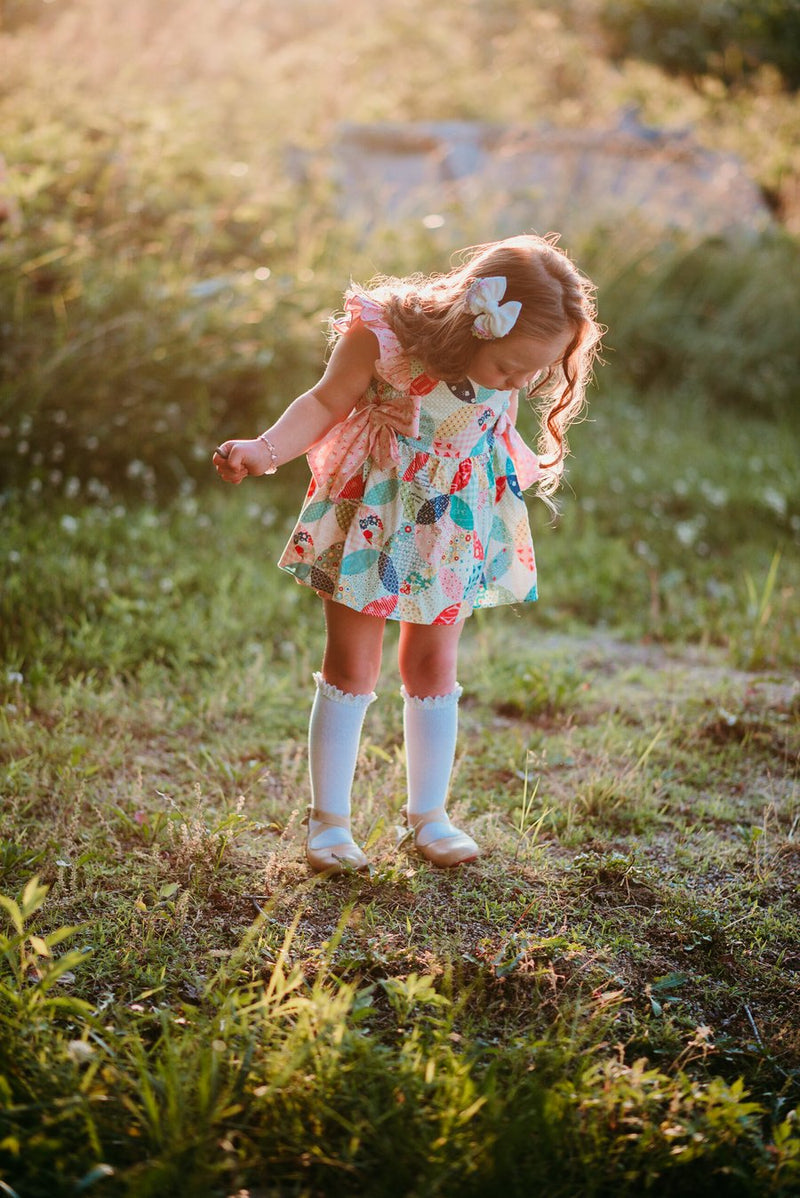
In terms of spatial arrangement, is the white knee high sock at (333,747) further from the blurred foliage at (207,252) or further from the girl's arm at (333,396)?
the blurred foliage at (207,252)

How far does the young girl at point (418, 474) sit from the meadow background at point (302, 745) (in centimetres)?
28

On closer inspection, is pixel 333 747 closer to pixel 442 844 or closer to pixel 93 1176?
pixel 442 844

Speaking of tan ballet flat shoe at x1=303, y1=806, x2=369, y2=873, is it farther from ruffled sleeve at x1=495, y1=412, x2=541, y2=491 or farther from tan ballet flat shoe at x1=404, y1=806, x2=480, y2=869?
ruffled sleeve at x1=495, y1=412, x2=541, y2=491

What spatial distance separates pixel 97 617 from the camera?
3.74m

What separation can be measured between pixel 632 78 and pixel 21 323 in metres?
10.2

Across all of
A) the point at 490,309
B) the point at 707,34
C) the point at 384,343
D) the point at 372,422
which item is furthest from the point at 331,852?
the point at 707,34

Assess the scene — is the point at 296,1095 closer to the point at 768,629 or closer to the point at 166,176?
the point at 768,629

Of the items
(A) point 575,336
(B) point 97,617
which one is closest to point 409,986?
(A) point 575,336

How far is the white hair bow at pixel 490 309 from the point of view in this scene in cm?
221

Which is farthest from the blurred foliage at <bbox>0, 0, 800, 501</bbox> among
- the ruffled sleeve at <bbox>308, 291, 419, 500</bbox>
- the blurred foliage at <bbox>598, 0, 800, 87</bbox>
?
the blurred foliage at <bbox>598, 0, 800, 87</bbox>

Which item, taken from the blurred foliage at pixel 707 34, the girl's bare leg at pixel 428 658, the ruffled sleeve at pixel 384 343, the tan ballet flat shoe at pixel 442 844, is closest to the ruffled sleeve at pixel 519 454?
the ruffled sleeve at pixel 384 343

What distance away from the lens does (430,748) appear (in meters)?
2.58

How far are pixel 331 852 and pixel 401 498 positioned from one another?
0.84 metres

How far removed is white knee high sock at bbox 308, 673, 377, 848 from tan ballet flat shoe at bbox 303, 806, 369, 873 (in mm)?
13
